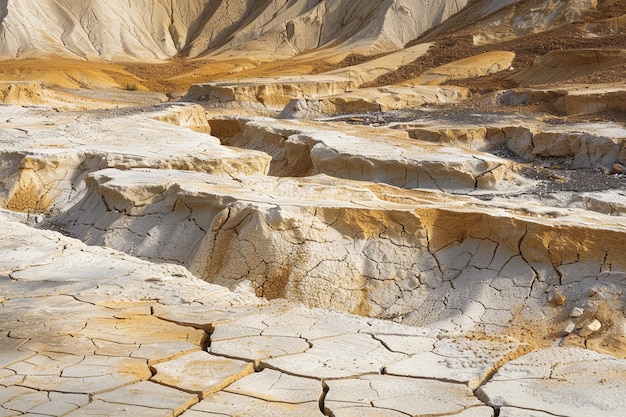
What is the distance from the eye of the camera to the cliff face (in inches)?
1299

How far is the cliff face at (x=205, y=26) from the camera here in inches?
1299

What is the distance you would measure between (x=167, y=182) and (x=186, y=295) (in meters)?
2.94

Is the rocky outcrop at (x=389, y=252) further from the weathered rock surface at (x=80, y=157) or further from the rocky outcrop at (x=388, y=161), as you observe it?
the rocky outcrop at (x=388, y=161)

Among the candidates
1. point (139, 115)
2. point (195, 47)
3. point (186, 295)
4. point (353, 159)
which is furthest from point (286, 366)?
point (195, 47)

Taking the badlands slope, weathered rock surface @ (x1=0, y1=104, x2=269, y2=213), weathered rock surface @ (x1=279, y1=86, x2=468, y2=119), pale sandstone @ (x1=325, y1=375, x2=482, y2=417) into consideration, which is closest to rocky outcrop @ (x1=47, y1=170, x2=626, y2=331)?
the badlands slope

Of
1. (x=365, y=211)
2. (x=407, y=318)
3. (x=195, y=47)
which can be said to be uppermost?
(x=195, y=47)

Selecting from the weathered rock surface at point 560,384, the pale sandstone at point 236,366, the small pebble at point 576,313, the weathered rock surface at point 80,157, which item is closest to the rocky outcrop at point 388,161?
the weathered rock surface at point 80,157

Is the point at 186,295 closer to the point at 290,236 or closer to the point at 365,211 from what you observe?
the point at 290,236

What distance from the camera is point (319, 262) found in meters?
6.07

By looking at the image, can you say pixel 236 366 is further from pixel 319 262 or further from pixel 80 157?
pixel 80 157

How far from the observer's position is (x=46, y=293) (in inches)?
174

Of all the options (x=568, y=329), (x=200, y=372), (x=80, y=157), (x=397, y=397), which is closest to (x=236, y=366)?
(x=200, y=372)

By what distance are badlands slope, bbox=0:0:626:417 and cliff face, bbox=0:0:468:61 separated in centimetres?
1797

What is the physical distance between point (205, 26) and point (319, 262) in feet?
122
